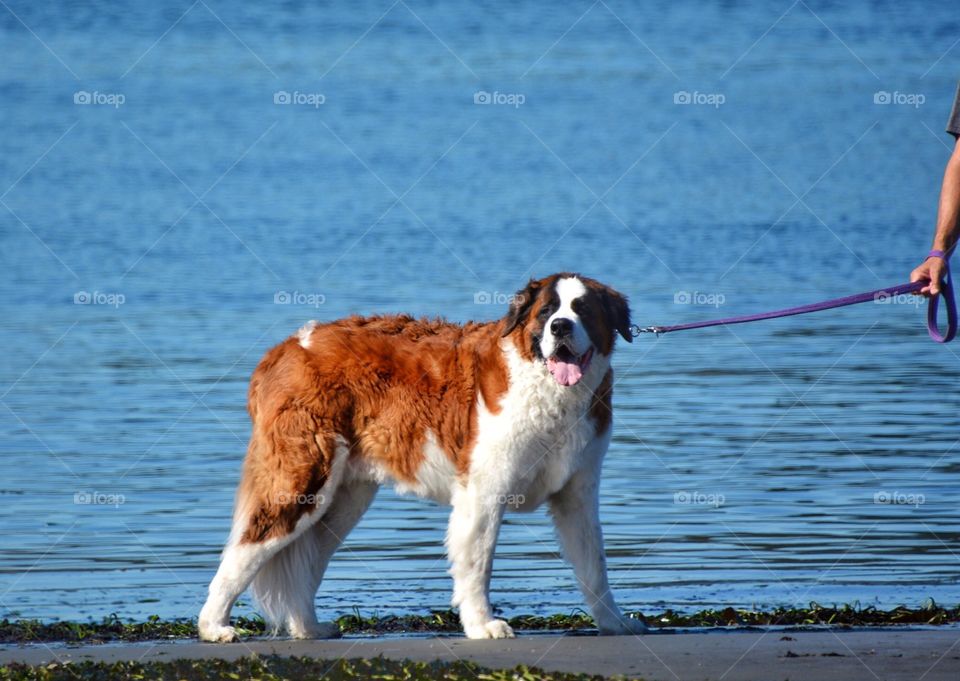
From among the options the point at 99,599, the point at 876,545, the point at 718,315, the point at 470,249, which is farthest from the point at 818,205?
the point at 99,599

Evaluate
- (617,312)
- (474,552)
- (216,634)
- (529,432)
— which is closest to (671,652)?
(474,552)

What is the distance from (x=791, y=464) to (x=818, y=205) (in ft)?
77.2

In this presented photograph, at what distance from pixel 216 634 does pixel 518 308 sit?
2.32 m

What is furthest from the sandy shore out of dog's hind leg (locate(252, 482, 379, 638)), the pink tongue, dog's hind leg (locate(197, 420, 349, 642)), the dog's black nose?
the dog's black nose

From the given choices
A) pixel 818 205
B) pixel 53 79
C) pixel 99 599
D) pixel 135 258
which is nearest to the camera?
pixel 99 599

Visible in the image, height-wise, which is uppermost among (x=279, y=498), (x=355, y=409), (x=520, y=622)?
(x=355, y=409)

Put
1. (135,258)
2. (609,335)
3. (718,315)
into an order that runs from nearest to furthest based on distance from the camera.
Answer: (609,335)
(718,315)
(135,258)

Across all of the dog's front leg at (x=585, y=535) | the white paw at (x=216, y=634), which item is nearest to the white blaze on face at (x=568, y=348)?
the dog's front leg at (x=585, y=535)

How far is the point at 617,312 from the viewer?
8.66 m

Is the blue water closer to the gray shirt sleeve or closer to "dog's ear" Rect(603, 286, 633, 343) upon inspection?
"dog's ear" Rect(603, 286, 633, 343)

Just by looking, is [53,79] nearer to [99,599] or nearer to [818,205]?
[818,205]

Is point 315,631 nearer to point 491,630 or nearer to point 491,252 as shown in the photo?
point 491,630

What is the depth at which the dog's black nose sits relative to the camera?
8.22 m

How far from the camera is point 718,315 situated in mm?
21844
